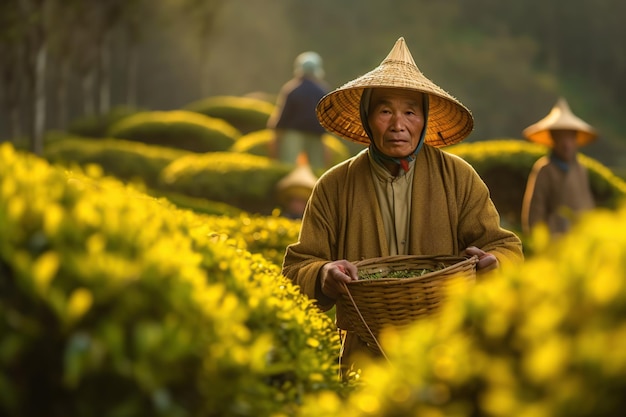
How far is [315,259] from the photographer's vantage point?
3879mm

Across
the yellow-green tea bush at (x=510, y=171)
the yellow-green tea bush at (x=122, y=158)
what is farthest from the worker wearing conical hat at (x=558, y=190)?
the yellow-green tea bush at (x=122, y=158)

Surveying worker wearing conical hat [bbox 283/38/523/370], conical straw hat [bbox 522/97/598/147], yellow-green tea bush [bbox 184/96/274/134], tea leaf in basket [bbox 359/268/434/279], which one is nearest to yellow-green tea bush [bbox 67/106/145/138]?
yellow-green tea bush [bbox 184/96/274/134]

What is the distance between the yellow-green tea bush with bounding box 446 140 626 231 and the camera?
12.1 metres

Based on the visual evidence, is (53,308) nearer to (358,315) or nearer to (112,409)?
(112,409)

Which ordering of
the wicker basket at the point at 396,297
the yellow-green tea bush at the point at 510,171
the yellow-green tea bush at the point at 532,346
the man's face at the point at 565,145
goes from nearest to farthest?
1. the yellow-green tea bush at the point at 532,346
2. the wicker basket at the point at 396,297
3. the man's face at the point at 565,145
4. the yellow-green tea bush at the point at 510,171

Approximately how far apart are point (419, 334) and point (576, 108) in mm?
36992

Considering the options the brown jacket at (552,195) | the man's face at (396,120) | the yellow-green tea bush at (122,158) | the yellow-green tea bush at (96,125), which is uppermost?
the man's face at (396,120)

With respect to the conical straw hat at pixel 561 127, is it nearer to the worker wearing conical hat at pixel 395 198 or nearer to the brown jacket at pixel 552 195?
the brown jacket at pixel 552 195

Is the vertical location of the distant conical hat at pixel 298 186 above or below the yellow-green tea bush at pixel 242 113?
above

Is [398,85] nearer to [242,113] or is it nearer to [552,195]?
[552,195]

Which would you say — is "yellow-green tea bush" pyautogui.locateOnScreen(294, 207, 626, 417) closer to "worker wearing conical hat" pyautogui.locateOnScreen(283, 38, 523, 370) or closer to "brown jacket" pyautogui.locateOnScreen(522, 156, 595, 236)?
"worker wearing conical hat" pyautogui.locateOnScreen(283, 38, 523, 370)

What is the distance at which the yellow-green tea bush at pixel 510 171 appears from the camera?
476 inches

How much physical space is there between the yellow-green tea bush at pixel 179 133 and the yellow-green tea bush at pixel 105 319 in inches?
829

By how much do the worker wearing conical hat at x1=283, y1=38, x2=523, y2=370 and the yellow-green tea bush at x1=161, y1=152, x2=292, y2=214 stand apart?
29.7ft
